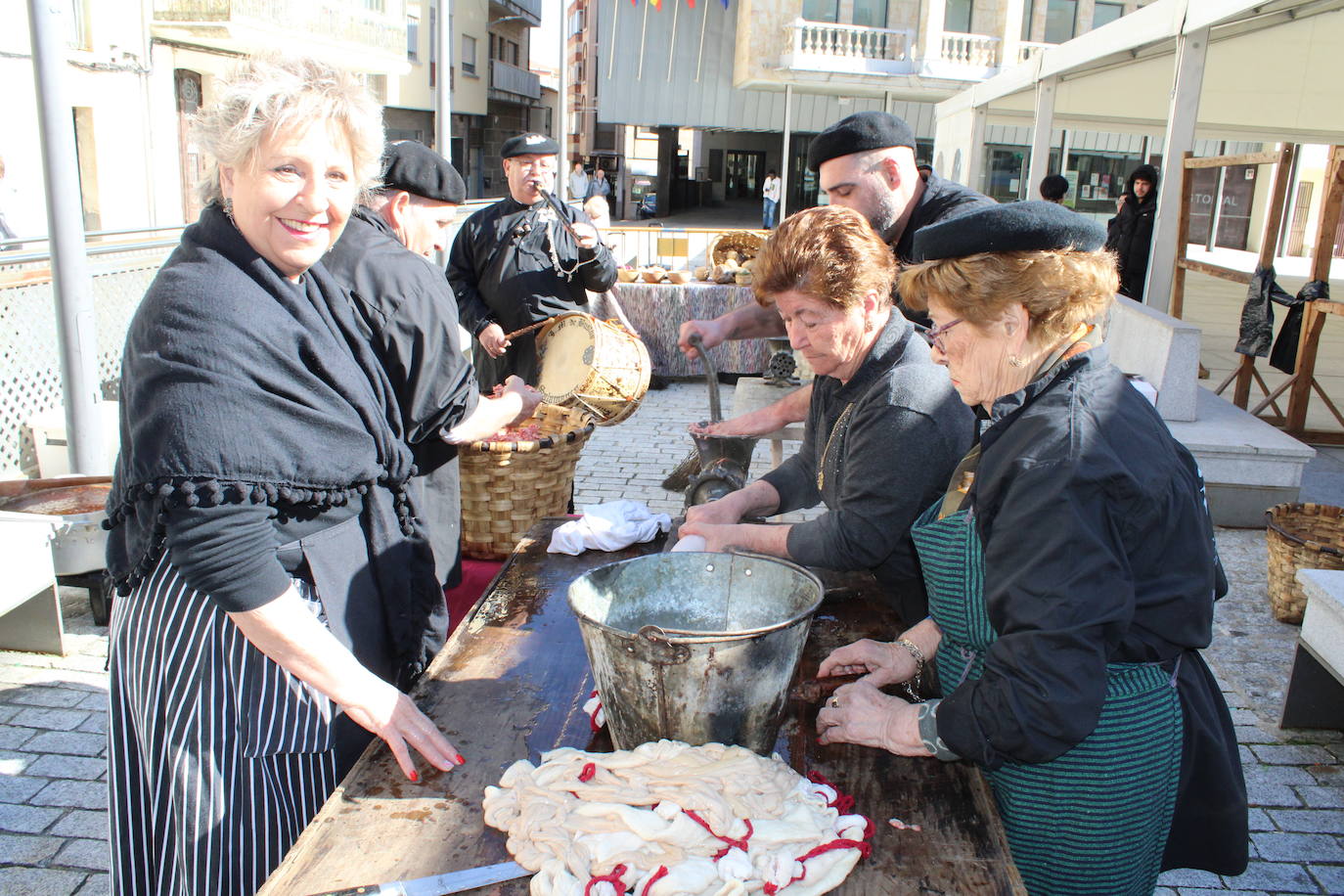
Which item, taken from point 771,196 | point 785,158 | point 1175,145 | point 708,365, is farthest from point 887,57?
point 708,365

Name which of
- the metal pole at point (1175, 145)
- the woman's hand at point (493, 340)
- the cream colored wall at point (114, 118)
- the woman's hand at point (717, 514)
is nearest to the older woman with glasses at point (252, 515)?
the woman's hand at point (717, 514)

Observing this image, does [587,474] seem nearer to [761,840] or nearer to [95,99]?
[761,840]

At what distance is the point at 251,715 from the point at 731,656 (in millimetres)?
860

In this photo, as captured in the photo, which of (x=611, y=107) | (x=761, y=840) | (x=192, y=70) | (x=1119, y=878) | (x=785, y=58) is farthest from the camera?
(x=611, y=107)

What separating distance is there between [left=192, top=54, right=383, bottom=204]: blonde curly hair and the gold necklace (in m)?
1.16

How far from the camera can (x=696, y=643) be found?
1.34 meters

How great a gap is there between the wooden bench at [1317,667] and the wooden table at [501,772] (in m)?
2.06

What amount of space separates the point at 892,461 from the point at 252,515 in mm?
1245

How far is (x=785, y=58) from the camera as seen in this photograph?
25.9 m

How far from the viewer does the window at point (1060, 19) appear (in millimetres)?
28438

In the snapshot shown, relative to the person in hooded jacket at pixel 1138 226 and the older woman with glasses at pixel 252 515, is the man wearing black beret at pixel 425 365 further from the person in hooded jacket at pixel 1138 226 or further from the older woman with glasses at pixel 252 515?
the person in hooded jacket at pixel 1138 226

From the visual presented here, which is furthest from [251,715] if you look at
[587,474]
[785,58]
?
[785,58]

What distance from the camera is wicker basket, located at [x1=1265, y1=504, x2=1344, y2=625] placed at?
12.8 feet

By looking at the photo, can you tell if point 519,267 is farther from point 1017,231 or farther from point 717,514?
point 1017,231
